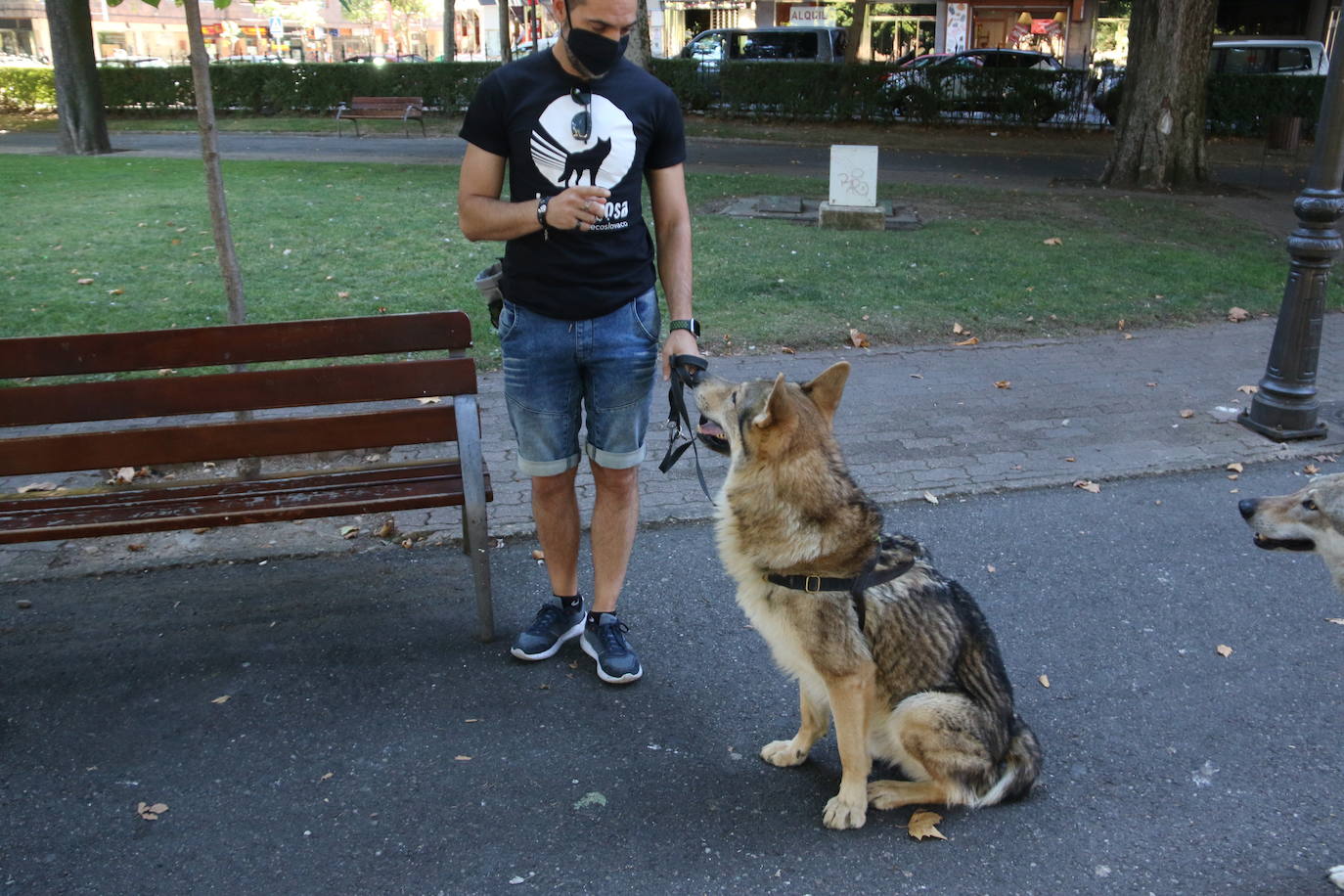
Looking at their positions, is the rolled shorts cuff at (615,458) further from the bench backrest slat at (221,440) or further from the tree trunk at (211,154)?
the tree trunk at (211,154)


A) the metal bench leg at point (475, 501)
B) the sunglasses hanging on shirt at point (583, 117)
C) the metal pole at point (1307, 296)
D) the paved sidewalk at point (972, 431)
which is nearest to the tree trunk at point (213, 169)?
the paved sidewalk at point (972, 431)

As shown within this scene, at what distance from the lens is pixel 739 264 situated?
1023 cm

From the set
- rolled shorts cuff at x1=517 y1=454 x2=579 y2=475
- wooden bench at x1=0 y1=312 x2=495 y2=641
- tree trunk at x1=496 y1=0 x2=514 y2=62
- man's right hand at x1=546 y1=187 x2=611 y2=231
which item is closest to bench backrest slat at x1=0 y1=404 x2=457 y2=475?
wooden bench at x1=0 y1=312 x2=495 y2=641

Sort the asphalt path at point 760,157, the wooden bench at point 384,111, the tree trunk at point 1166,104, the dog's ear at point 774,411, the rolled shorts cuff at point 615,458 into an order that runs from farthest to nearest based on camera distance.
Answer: the wooden bench at point 384,111 → the asphalt path at point 760,157 → the tree trunk at point 1166,104 → the rolled shorts cuff at point 615,458 → the dog's ear at point 774,411

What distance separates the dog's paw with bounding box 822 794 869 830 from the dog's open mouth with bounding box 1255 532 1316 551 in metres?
1.49

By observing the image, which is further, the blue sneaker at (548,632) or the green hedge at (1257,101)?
the green hedge at (1257,101)

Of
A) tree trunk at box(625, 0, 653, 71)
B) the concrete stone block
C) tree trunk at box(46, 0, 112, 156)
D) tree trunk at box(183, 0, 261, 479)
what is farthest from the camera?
tree trunk at box(46, 0, 112, 156)

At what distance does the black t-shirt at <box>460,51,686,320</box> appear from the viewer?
3340 millimetres

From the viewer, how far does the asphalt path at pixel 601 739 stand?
2.91 metres

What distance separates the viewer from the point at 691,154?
20.2 metres

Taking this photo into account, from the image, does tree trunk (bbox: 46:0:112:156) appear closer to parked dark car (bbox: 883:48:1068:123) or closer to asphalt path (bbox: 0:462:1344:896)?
parked dark car (bbox: 883:48:1068:123)

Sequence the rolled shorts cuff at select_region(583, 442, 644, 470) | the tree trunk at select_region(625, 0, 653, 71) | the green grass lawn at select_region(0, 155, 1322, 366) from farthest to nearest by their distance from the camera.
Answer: the tree trunk at select_region(625, 0, 653, 71)
the green grass lawn at select_region(0, 155, 1322, 366)
the rolled shorts cuff at select_region(583, 442, 644, 470)

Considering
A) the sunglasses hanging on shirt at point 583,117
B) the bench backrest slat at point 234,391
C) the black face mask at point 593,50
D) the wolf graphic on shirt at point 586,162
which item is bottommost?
the bench backrest slat at point 234,391

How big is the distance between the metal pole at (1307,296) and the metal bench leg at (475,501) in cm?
495
